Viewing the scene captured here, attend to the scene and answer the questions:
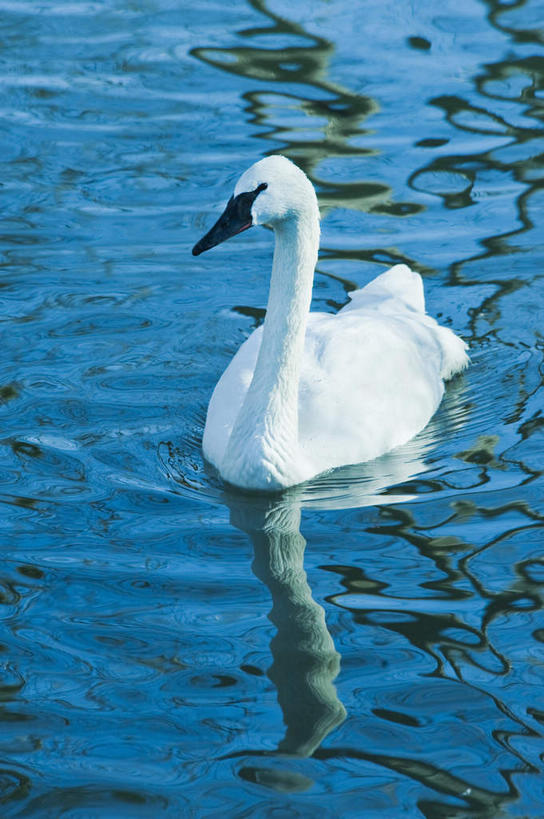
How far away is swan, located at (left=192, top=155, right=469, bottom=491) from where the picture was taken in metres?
6.10

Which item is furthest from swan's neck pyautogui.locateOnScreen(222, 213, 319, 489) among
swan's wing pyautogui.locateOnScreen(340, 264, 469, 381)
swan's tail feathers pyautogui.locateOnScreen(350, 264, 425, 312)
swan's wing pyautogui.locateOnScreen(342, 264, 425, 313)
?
swan's tail feathers pyautogui.locateOnScreen(350, 264, 425, 312)

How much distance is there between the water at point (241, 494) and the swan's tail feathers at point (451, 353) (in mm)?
140

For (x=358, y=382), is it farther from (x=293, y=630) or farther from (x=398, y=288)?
(x=293, y=630)

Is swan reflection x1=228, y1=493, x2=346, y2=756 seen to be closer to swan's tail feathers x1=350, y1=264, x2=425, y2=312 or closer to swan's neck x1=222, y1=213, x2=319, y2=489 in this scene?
swan's neck x1=222, y1=213, x2=319, y2=489

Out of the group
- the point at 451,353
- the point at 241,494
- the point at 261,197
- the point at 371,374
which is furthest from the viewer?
the point at 451,353

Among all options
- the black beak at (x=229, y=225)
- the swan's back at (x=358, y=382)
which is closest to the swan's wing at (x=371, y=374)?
the swan's back at (x=358, y=382)

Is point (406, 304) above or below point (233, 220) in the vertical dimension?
below

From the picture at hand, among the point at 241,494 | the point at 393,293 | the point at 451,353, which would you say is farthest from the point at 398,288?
the point at 241,494

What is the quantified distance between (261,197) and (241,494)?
1.48 metres

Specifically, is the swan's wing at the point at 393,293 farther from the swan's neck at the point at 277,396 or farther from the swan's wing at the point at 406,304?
the swan's neck at the point at 277,396

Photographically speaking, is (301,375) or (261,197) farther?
(301,375)

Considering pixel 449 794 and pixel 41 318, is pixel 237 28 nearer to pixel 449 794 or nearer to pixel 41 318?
pixel 41 318

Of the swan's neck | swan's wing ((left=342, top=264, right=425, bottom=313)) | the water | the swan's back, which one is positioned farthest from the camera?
swan's wing ((left=342, top=264, right=425, bottom=313))

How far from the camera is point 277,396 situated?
651 cm
